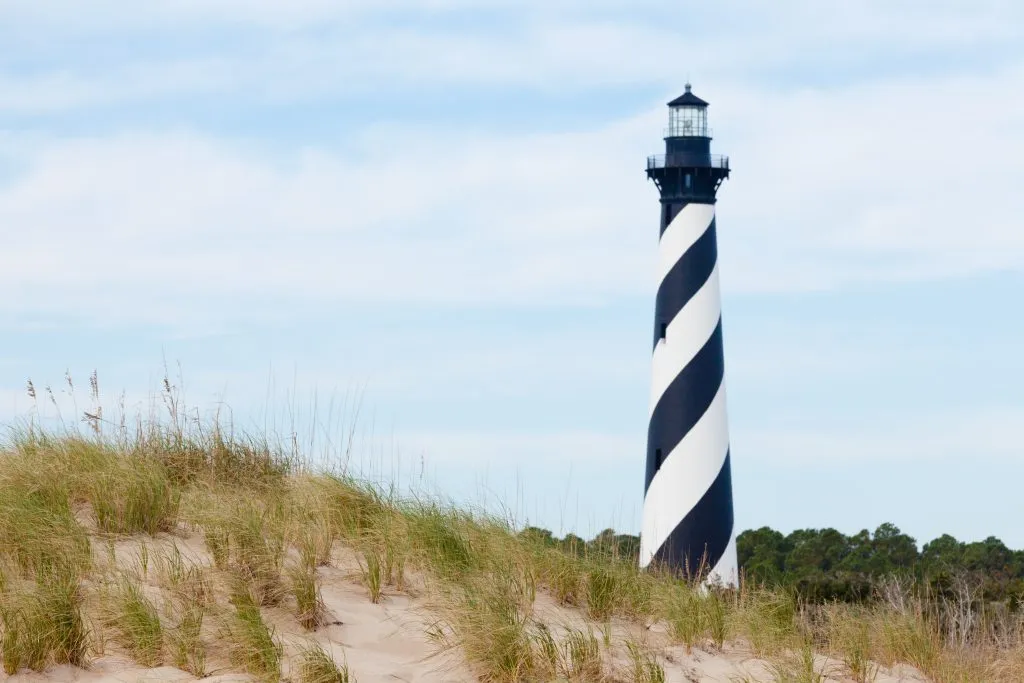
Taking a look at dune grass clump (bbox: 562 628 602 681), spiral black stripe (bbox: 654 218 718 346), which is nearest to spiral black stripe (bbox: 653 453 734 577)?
spiral black stripe (bbox: 654 218 718 346)

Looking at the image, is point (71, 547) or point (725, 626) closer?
point (71, 547)

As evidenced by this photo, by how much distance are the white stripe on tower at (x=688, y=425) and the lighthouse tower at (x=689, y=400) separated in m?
0.02

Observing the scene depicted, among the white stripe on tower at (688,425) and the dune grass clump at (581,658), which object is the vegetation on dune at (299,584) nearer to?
the dune grass clump at (581,658)

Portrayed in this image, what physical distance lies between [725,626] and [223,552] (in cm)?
323

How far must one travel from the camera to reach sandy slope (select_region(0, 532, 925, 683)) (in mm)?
6297

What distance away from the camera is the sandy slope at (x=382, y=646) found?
6297 mm

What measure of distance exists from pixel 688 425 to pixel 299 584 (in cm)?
1266

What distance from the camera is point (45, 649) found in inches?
245

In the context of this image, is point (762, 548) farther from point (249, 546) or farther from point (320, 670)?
point (320, 670)

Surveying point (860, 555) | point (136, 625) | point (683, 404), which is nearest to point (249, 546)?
point (136, 625)

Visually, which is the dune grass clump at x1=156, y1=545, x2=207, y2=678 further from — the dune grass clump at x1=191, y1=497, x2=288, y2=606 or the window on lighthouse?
the window on lighthouse

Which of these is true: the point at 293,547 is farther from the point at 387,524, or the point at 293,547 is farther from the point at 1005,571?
the point at 1005,571

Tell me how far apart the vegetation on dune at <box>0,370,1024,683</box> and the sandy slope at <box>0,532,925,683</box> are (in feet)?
0.13

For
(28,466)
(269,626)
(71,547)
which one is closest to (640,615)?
(269,626)
